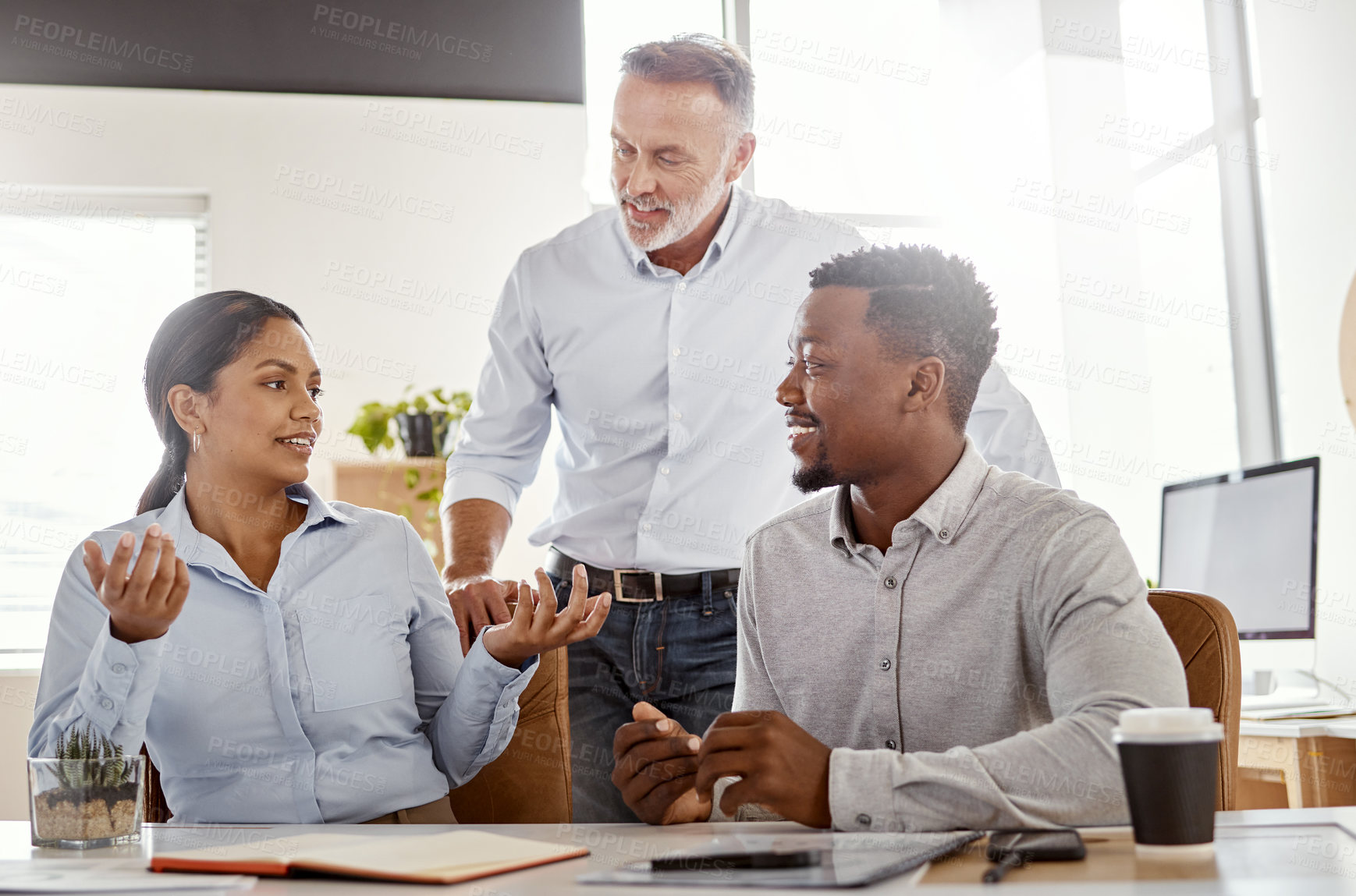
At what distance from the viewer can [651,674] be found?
6.58 feet

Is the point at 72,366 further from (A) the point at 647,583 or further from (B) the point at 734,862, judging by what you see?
(B) the point at 734,862

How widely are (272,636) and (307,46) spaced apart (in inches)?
138

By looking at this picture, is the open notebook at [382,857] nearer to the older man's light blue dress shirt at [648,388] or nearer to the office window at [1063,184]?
the older man's light blue dress shirt at [648,388]

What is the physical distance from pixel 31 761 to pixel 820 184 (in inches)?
158

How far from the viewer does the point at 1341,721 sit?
2.52 metres

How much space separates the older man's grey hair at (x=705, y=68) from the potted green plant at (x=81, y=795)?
1.50m

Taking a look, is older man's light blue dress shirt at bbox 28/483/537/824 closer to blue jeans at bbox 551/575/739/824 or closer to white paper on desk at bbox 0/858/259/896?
blue jeans at bbox 551/575/739/824

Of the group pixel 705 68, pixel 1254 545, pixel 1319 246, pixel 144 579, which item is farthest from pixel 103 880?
pixel 1319 246

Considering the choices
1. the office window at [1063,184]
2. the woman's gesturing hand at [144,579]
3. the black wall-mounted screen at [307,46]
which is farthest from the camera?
the black wall-mounted screen at [307,46]

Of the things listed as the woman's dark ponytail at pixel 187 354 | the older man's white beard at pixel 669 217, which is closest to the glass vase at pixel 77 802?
the woman's dark ponytail at pixel 187 354

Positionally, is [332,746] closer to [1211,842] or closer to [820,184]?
[1211,842]

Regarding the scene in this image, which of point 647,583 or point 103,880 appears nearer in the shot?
point 103,880

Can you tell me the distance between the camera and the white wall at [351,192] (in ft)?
14.7

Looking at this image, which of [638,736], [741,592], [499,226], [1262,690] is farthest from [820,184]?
[638,736]
